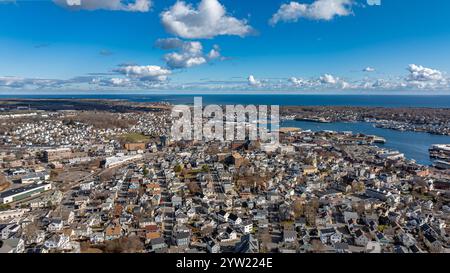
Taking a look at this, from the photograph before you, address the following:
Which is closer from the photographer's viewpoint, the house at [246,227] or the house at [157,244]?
the house at [157,244]

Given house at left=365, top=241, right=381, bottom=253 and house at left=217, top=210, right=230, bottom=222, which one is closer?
house at left=365, top=241, right=381, bottom=253

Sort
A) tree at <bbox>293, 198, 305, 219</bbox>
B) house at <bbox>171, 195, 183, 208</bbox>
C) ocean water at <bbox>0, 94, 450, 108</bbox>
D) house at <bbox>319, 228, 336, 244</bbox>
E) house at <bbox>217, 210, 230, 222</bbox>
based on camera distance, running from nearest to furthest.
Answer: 1. house at <bbox>319, 228, 336, 244</bbox>
2. house at <bbox>217, 210, 230, 222</bbox>
3. tree at <bbox>293, 198, 305, 219</bbox>
4. house at <bbox>171, 195, 183, 208</bbox>
5. ocean water at <bbox>0, 94, 450, 108</bbox>

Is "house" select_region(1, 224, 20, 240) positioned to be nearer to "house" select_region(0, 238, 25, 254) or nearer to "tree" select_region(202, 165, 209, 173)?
"house" select_region(0, 238, 25, 254)

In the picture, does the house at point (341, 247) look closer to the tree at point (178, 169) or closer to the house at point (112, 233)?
the house at point (112, 233)

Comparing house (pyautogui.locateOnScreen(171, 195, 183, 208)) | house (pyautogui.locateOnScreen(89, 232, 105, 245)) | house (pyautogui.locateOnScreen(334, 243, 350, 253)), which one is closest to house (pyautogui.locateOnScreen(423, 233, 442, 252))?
house (pyautogui.locateOnScreen(334, 243, 350, 253))

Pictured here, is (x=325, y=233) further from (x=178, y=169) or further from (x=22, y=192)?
(x=22, y=192)

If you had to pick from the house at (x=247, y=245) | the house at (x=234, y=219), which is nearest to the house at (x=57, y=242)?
the house at (x=247, y=245)

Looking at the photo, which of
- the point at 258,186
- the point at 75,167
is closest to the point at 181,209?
the point at 258,186

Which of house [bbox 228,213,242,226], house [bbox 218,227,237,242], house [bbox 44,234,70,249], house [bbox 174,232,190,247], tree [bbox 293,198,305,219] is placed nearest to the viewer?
house [bbox 44,234,70,249]
